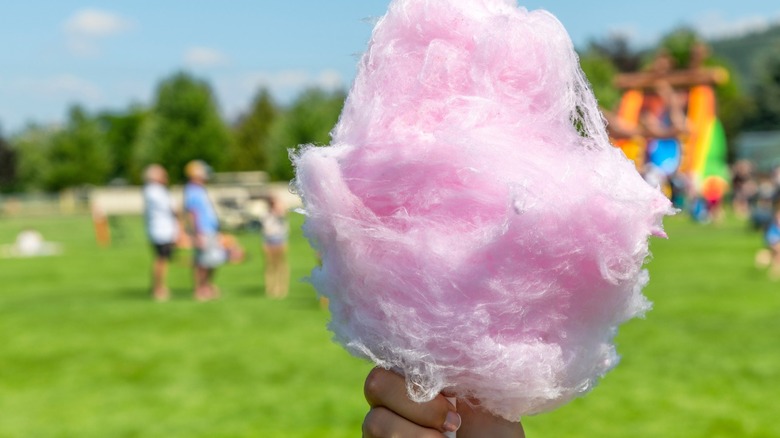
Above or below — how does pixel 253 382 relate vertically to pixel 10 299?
above

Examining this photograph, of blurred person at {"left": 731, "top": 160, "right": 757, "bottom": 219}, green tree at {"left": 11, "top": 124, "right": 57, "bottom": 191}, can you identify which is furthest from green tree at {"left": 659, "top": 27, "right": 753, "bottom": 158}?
green tree at {"left": 11, "top": 124, "right": 57, "bottom": 191}

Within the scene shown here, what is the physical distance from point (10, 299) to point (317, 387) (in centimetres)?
762

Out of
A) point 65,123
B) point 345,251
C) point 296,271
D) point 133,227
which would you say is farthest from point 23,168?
point 345,251

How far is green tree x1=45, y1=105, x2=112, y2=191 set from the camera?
5994 cm

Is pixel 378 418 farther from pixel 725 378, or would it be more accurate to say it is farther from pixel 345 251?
pixel 725 378

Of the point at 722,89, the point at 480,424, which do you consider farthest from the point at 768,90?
Result: the point at 480,424

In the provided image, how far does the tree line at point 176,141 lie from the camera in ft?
174

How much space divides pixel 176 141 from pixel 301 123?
8908 mm

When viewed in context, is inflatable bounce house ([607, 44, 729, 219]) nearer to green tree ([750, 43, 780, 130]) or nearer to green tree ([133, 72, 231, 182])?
green tree ([750, 43, 780, 130])

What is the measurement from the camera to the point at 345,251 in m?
1.65

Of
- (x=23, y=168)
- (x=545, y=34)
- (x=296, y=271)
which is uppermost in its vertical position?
(x=545, y=34)

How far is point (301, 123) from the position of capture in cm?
5178

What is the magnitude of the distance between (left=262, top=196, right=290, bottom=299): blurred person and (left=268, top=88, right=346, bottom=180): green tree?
125ft

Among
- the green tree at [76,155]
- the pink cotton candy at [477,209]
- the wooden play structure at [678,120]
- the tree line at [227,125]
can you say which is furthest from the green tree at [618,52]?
the pink cotton candy at [477,209]
